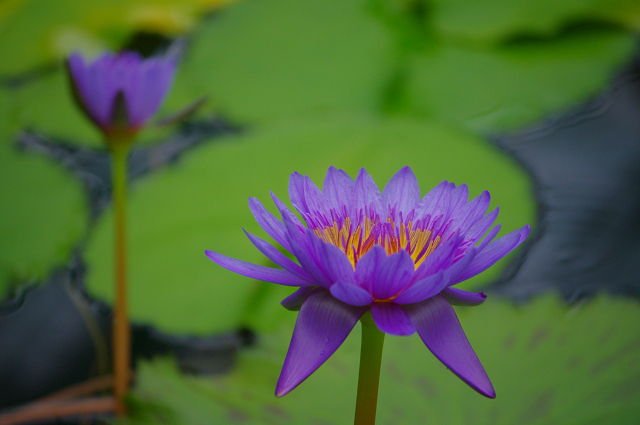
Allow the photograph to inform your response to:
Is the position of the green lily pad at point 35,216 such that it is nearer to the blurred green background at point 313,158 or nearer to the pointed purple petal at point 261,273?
the blurred green background at point 313,158

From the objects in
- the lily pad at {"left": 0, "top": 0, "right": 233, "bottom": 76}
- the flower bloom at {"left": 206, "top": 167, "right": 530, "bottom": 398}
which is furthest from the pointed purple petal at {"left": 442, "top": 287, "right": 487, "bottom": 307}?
the lily pad at {"left": 0, "top": 0, "right": 233, "bottom": 76}

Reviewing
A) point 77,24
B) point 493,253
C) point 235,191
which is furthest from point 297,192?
point 77,24

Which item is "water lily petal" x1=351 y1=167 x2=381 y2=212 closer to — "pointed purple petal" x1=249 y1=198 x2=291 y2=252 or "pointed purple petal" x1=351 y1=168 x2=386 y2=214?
"pointed purple petal" x1=351 y1=168 x2=386 y2=214

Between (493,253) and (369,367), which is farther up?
(493,253)

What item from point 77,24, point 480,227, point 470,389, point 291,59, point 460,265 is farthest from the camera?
point 77,24

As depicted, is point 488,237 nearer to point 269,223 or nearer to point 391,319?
point 391,319

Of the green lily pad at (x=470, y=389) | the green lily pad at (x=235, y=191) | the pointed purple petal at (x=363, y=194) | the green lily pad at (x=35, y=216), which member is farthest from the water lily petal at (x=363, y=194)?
the green lily pad at (x=35, y=216)

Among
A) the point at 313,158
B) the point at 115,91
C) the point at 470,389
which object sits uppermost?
the point at 115,91
